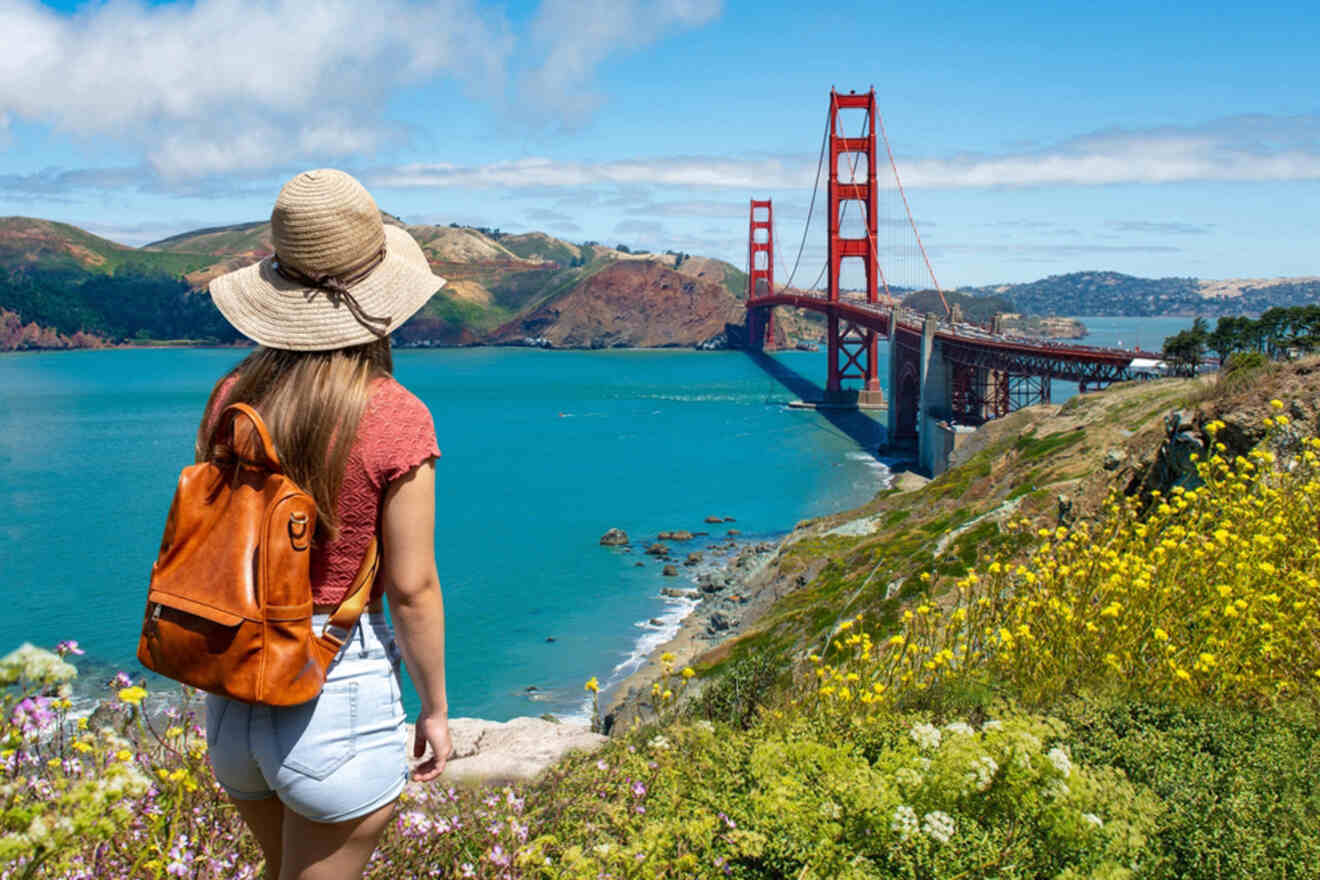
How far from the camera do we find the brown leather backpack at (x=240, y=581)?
6.49 feet

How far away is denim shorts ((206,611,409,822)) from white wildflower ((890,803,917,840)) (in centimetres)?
132

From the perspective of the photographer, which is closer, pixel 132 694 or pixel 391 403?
pixel 391 403

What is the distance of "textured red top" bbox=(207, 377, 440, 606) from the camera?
214cm

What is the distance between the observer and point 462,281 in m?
176

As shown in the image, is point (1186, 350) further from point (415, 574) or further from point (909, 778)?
point (415, 574)

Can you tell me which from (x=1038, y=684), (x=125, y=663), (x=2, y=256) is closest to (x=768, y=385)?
(x=125, y=663)

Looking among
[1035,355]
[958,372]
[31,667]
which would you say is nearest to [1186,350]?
[1035,355]

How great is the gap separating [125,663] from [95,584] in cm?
760

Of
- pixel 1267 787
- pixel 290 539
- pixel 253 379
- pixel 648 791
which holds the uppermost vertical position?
pixel 253 379

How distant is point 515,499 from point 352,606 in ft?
131

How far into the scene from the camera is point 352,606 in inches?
84.6

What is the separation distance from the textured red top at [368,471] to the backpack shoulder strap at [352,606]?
0.05ft

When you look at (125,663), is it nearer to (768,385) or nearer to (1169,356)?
(1169,356)

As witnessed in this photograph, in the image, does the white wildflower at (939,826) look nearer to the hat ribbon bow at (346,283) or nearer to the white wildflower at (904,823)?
the white wildflower at (904,823)
